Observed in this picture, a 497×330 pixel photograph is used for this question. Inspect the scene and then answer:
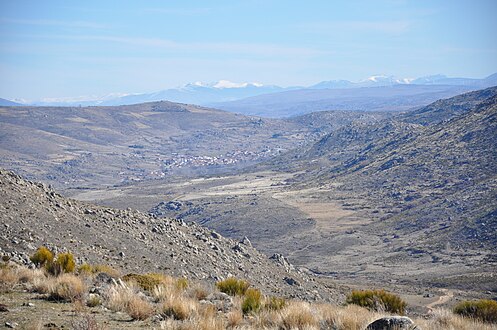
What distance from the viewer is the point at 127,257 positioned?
25.7 m

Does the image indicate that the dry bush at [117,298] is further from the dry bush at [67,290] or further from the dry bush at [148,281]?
the dry bush at [148,281]

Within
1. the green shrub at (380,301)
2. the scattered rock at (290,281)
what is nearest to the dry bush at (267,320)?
the green shrub at (380,301)

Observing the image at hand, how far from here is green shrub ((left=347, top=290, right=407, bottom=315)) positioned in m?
13.4

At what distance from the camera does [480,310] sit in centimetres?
1183

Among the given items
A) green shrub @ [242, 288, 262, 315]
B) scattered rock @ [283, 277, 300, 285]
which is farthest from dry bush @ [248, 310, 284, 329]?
scattered rock @ [283, 277, 300, 285]

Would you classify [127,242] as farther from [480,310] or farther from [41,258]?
[480,310]

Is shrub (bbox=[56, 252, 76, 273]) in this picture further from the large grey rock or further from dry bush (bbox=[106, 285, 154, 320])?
the large grey rock

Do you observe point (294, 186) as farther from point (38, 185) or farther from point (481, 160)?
point (38, 185)

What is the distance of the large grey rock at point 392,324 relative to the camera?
348 inches

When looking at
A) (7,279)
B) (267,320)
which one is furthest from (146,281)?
(267,320)

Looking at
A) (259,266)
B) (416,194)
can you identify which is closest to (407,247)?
(416,194)

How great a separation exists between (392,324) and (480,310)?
412 centimetres

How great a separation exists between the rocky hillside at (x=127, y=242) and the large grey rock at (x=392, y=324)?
12.9 meters

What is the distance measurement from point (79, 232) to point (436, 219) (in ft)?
205
